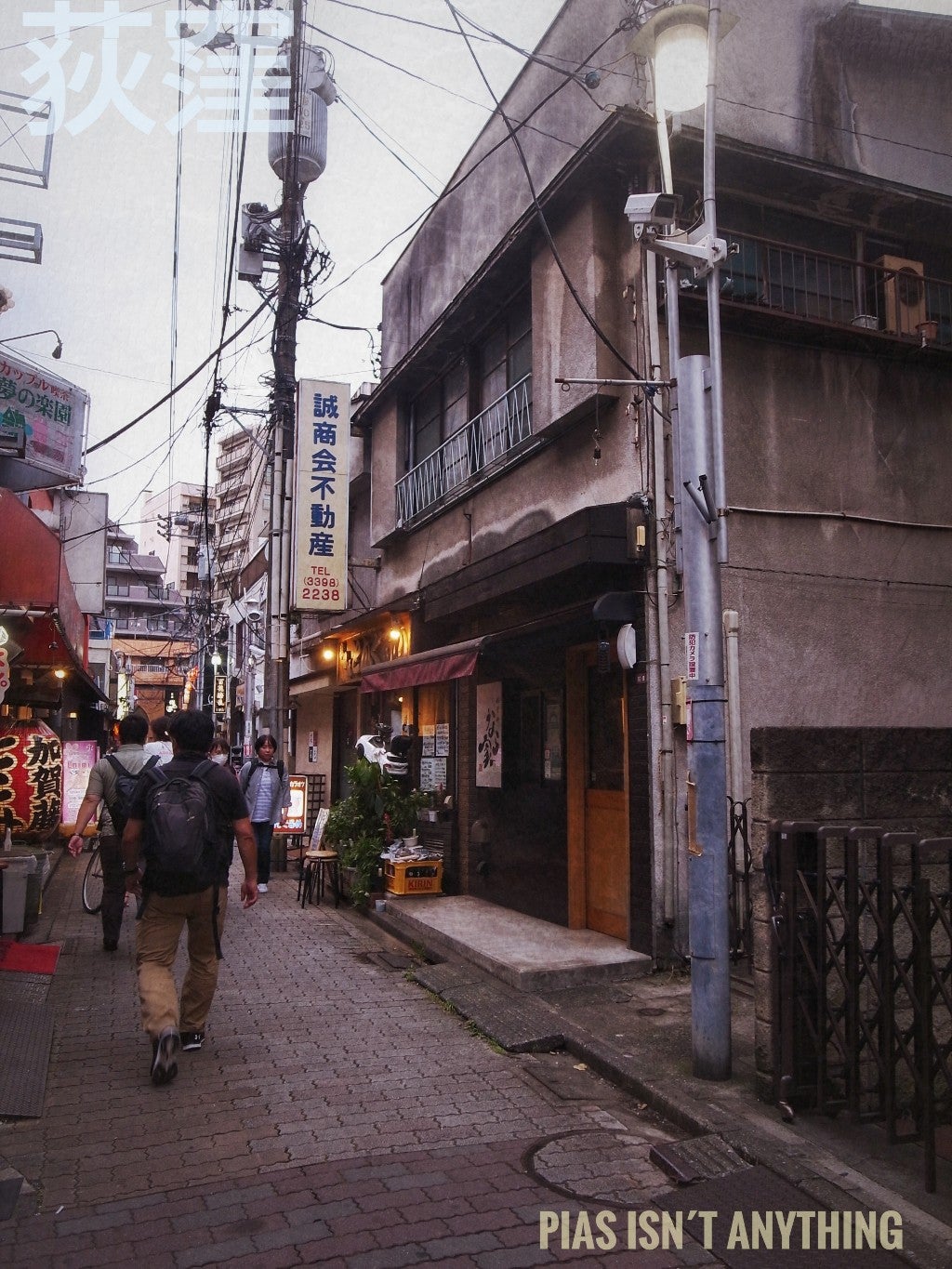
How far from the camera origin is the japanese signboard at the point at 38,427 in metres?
10.6

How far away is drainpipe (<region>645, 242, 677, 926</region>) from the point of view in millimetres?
7980

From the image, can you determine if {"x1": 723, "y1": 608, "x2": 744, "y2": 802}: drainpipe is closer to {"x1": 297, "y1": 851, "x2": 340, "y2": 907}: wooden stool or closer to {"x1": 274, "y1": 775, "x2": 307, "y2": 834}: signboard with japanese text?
{"x1": 297, "y1": 851, "x2": 340, "y2": 907}: wooden stool

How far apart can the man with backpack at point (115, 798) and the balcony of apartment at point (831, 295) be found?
259 inches

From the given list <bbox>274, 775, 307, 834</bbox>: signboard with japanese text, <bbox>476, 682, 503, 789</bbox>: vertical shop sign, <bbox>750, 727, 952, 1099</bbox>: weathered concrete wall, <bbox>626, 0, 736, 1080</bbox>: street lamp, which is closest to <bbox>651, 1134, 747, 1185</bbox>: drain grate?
<bbox>750, 727, 952, 1099</bbox>: weathered concrete wall

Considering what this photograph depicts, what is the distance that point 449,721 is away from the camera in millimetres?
12805

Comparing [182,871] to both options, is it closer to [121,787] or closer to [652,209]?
[121,787]

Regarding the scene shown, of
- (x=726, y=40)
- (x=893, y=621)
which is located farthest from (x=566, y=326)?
(x=893, y=621)

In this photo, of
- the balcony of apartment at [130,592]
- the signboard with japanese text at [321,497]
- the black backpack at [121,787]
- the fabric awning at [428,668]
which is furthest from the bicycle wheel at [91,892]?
the balcony of apartment at [130,592]

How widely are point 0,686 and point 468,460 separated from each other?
638 centimetres

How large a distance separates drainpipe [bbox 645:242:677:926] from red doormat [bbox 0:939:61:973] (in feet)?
17.7

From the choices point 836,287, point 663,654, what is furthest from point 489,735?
point 836,287

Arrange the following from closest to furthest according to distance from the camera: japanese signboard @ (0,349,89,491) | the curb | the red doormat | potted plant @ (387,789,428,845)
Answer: the curb → the red doormat → japanese signboard @ (0,349,89,491) → potted plant @ (387,789,428,845)

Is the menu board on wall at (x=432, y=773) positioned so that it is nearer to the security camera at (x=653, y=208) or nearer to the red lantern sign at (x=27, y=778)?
the red lantern sign at (x=27, y=778)

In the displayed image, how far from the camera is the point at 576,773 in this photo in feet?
31.7
